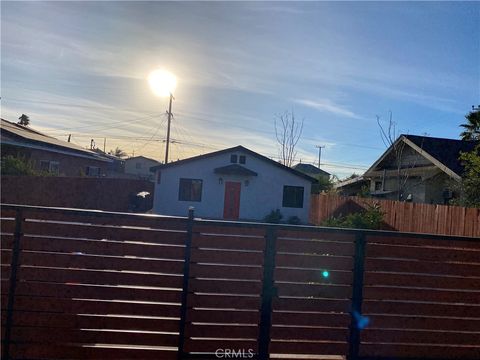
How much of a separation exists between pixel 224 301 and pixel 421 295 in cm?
173

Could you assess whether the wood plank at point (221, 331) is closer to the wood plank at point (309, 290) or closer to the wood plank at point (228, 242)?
the wood plank at point (309, 290)

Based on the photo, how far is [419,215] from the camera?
16641 mm

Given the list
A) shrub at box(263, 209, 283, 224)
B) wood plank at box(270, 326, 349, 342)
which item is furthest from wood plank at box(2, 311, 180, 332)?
shrub at box(263, 209, 283, 224)

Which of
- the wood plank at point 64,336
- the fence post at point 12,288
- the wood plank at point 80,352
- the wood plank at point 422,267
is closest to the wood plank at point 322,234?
the wood plank at point 422,267

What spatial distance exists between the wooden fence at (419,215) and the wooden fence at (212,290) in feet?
33.7

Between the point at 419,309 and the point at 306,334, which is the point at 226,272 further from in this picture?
the point at 419,309

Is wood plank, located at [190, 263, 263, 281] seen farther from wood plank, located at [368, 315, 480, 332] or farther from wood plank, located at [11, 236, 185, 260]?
wood plank, located at [368, 315, 480, 332]

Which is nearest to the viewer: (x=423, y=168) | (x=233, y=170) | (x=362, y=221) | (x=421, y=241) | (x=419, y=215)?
(x=421, y=241)

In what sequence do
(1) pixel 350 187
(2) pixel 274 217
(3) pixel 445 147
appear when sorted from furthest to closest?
(1) pixel 350 187, (2) pixel 274 217, (3) pixel 445 147

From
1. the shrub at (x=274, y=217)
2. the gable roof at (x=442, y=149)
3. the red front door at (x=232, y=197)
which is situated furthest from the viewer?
the red front door at (x=232, y=197)

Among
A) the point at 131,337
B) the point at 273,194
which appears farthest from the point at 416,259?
the point at 273,194

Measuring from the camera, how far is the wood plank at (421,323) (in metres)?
3.70

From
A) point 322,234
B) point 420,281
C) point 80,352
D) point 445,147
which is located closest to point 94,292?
point 80,352

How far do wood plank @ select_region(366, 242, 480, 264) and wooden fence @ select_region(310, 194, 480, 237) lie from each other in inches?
389
